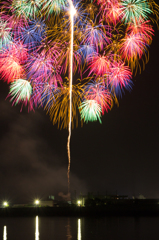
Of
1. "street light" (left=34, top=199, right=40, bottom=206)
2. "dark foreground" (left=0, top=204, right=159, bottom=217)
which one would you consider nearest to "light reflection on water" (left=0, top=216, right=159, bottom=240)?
"dark foreground" (left=0, top=204, right=159, bottom=217)

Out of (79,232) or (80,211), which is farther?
(80,211)

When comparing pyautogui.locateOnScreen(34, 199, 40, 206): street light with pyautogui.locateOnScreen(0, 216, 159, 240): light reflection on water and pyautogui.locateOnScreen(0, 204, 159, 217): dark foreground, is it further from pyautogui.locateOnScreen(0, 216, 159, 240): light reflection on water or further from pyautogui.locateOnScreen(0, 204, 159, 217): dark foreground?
pyautogui.locateOnScreen(0, 216, 159, 240): light reflection on water

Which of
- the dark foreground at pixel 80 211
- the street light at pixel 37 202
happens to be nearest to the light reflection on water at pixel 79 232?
the dark foreground at pixel 80 211

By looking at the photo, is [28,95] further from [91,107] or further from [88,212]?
[88,212]

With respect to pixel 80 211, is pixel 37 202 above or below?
above

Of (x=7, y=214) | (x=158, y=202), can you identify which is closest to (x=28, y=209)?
(x=7, y=214)

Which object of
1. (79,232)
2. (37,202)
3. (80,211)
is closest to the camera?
(79,232)

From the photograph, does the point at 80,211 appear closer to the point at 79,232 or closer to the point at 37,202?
the point at 37,202

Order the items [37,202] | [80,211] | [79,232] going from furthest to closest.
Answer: [37,202], [80,211], [79,232]

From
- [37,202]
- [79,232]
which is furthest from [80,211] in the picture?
[79,232]
